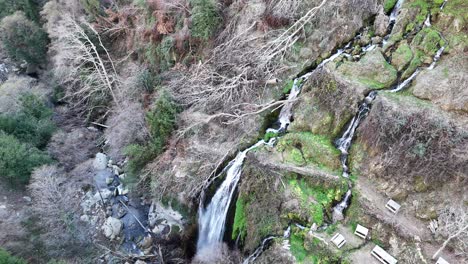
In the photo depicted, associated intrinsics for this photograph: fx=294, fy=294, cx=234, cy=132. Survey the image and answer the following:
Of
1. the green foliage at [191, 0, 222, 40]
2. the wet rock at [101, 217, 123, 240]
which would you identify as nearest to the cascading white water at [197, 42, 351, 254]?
the wet rock at [101, 217, 123, 240]

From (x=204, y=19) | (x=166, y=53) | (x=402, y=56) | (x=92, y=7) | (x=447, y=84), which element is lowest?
(x=447, y=84)

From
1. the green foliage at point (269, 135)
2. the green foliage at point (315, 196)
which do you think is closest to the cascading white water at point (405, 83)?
the green foliage at point (315, 196)

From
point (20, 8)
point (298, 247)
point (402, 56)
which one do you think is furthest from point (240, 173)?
point (20, 8)

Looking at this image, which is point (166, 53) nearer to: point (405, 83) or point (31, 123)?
point (31, 123)

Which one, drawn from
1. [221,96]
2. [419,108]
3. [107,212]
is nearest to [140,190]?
[107,212]

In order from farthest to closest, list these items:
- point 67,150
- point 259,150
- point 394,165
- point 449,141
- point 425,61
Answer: point 67,150, point 259,150, point 425,61, point 394,165, point 449,141

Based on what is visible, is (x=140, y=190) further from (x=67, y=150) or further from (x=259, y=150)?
(x=259, y=150)

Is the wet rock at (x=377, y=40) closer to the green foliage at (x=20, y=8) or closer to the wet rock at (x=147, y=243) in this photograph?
the wet rock at (x=147, y=243)
